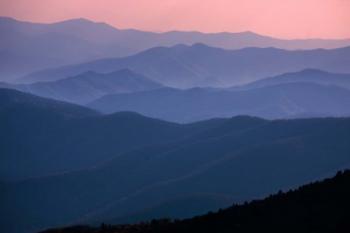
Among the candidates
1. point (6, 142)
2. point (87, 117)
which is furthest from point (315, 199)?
point (87, 117)

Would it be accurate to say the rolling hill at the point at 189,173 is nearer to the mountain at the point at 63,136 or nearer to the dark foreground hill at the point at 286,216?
the mountain at the point at 63,136

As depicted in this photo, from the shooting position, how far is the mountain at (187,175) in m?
92.2

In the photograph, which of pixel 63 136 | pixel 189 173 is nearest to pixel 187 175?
pixel 189 173

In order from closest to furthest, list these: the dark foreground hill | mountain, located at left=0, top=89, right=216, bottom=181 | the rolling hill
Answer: the dark foreground hill < the rolling hill < mountain, located at left=0, top=89, right=216, bottom=181

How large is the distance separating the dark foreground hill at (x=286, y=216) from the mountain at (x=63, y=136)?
94046 millimetres

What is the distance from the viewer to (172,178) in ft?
334

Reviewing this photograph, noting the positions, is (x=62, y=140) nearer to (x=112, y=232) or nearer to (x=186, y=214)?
(x=186, y=214)

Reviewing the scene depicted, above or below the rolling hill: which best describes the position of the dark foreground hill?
below

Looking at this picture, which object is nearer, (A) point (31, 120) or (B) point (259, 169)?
(B) point (259, 169)

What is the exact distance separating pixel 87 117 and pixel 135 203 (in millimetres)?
60285

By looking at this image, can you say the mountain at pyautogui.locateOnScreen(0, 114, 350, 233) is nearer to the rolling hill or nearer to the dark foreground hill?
the rolling hill

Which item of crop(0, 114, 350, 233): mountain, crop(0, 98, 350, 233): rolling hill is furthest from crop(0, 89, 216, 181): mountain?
crop(0, 114, 350, 233): mountain

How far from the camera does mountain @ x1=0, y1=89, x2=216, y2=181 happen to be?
129 metres

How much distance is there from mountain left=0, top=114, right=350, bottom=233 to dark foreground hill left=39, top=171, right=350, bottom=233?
2050 inches
